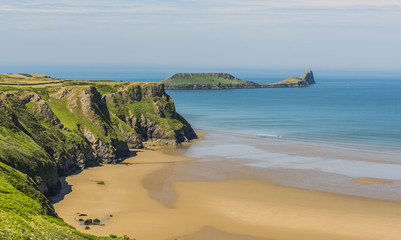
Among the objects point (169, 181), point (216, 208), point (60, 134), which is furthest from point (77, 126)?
point (216, 208)

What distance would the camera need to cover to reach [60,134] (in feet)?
284

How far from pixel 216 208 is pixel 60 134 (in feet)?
120

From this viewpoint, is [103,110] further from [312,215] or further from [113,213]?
[312,215]

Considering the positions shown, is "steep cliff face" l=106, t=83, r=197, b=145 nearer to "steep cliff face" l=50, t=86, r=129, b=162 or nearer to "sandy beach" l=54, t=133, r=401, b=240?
"steep cliff face" l=50, t=86, r=129, b=162

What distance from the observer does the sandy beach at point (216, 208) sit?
55.9 metres

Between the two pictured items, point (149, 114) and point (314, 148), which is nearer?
point (314, 148)

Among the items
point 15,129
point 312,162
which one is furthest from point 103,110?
point 312,162

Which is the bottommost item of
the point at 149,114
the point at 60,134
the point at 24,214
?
the point at 24,214

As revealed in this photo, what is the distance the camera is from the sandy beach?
55875mm

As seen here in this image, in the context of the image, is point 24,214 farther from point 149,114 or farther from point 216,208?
point 149,114

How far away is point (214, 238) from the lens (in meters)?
54.1

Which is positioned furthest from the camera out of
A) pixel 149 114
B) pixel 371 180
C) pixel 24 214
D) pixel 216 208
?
pixel 149 114

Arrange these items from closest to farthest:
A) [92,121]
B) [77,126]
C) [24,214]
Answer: [24,214] → [77,126] → [92,121]

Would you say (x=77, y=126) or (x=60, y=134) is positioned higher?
(x=77, y=126)
